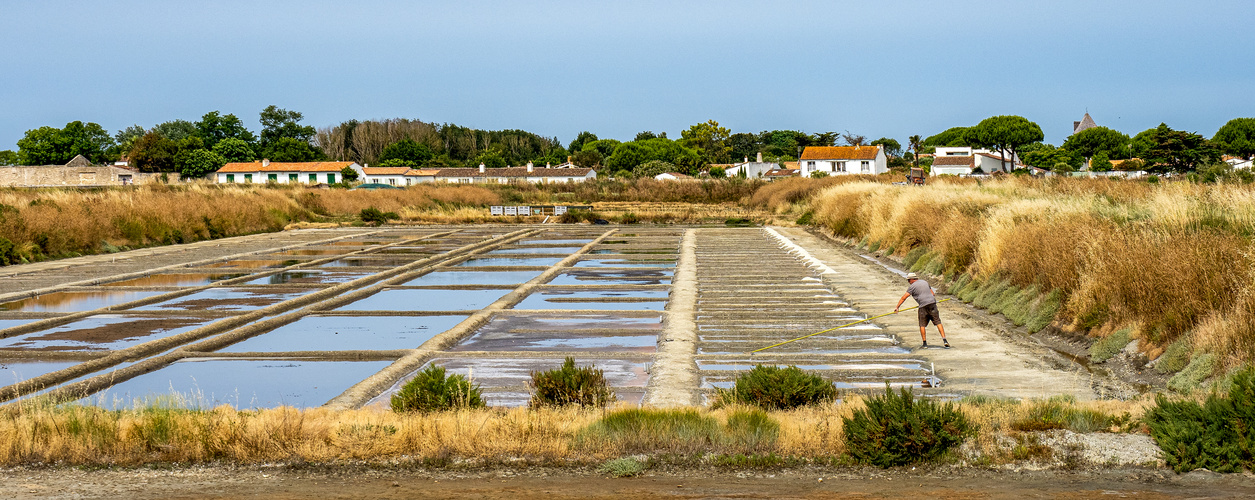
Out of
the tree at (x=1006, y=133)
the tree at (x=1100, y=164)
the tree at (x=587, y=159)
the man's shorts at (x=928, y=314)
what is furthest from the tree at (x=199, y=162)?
the man's shorts at (x=928, y=314)

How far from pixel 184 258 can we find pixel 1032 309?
20.7 m

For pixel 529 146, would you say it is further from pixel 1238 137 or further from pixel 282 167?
pixel 1238 137

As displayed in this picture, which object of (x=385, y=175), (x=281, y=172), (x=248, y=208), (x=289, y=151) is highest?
(x=289, y=151)

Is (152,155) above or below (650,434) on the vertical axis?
above

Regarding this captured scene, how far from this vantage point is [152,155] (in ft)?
287

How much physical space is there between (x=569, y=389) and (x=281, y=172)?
89.0m

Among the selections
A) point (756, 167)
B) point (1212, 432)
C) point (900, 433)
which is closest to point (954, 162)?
point (756, 167)

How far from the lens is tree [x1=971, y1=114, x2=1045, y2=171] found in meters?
90.3

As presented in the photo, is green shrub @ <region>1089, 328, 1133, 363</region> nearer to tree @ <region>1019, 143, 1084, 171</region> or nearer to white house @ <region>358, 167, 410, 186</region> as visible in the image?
tree @ <region>1019, 143, 1084, 171</region>

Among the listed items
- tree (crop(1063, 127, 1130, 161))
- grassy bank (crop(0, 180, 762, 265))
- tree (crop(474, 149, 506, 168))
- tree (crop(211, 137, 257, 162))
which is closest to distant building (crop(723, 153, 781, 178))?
tree (crop(1063, 127, 1130, 161))

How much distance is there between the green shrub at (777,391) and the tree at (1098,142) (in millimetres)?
90285

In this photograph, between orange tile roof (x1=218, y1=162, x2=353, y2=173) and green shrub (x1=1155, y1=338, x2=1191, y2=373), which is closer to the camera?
green shrub (x1=1155, y1=338, x2=1191, y2=373)

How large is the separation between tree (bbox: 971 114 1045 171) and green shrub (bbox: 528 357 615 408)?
8542cm

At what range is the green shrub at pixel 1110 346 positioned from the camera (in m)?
11.1
